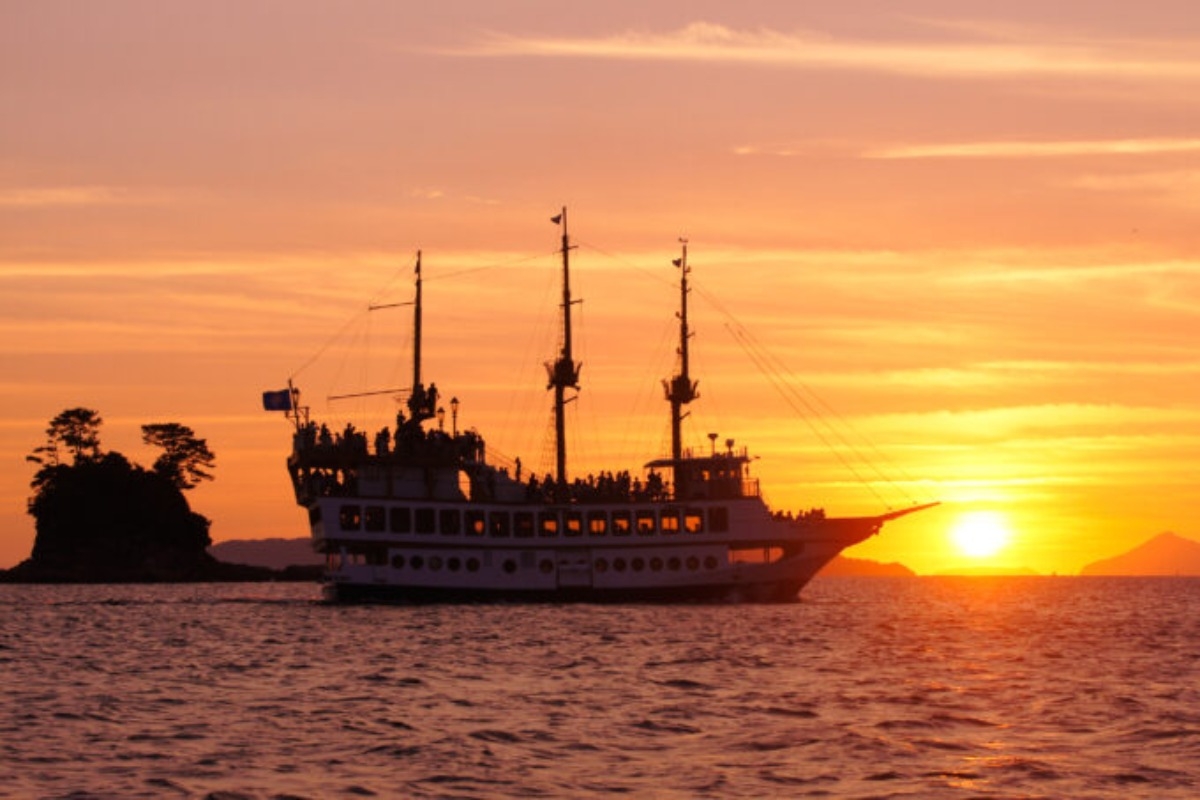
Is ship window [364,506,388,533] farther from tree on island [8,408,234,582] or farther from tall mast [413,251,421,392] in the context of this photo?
tree on island [8,408,234,582]

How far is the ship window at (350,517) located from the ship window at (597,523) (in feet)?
43.8

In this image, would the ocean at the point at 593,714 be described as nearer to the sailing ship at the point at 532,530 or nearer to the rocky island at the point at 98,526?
the sailing ship at the point at 532,530

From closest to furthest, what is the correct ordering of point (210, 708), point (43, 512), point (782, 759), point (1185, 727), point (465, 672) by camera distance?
point (782, 759)
point (1185, 727)
point (210, 708)
point (465, 672)
point (43, 512)

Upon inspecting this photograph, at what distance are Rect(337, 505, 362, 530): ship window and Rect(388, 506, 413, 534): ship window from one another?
1.78 meters

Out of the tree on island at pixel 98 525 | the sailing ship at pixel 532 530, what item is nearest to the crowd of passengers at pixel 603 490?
the sailing ship at pixel 532 530

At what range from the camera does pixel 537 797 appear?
94.8 feet

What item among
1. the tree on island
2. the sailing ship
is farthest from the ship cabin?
the tree on island

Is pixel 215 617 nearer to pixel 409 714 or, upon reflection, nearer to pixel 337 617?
pixel 337 617

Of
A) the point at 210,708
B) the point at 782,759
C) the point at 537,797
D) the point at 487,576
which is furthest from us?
the point at 487,576

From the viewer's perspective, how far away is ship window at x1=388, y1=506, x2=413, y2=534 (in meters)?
97.8

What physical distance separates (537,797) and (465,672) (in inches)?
891

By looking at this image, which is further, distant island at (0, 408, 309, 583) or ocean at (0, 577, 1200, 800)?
distant island at (0, 408, 309, 583)

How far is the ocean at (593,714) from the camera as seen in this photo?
3041cm

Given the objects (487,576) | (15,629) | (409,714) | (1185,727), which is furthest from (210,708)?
(487,576)
